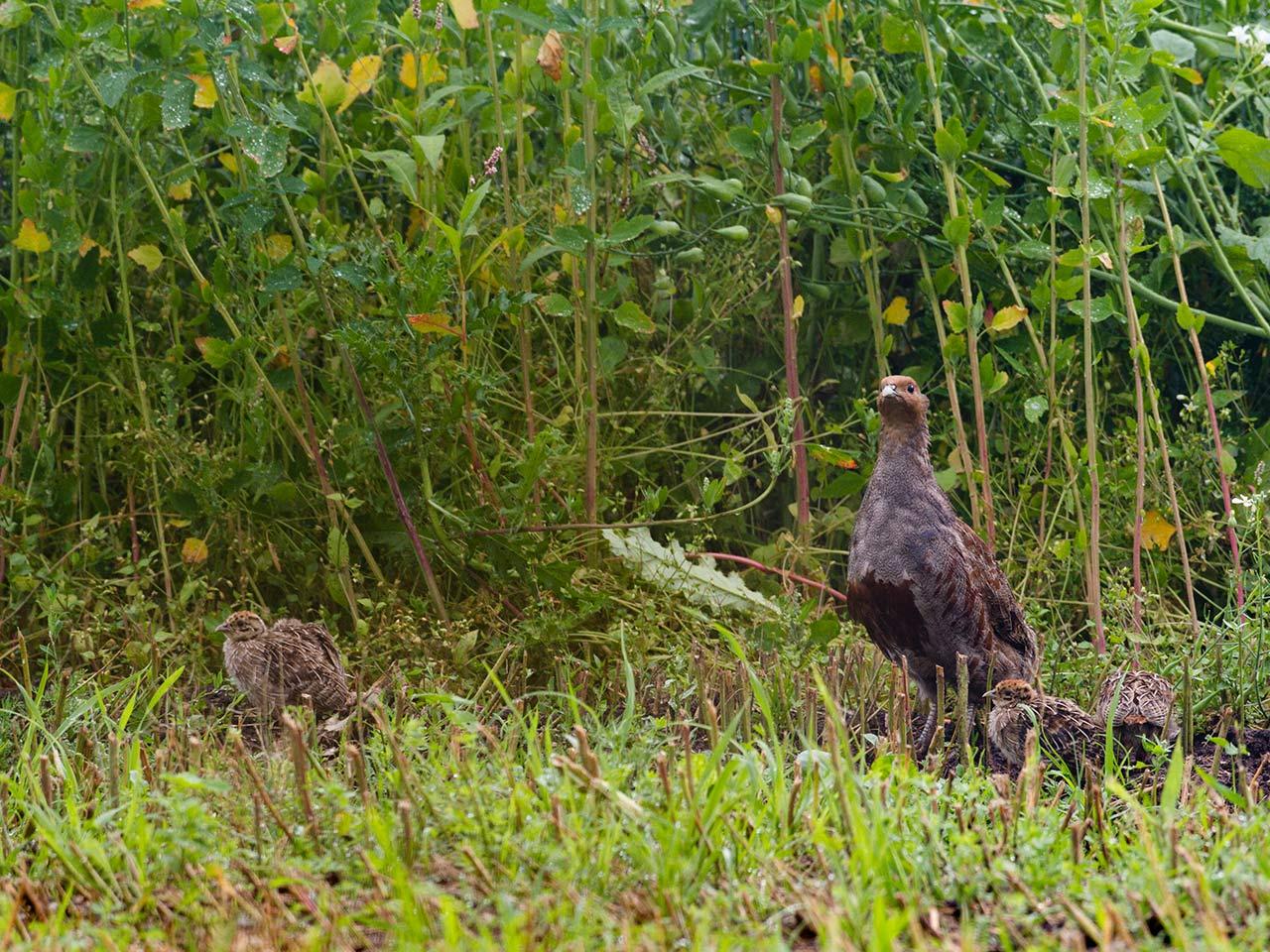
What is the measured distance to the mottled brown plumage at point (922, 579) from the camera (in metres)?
3.70

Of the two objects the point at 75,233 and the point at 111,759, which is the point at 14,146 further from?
the point at 111,759

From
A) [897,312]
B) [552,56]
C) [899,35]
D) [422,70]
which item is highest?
[899,35]

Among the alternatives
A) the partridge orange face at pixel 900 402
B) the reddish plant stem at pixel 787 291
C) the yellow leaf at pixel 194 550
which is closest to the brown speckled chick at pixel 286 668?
the yellow leaf at pixel 194 550

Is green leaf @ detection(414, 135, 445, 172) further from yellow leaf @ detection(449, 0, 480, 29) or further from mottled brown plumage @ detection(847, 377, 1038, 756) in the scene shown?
mottled brown plumage @ detection(847, 377, 1038, 756)

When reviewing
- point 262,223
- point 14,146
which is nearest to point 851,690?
point 262,223

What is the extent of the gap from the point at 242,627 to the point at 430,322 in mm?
965

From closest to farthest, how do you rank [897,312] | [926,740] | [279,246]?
[926,740] → [279,246] → [897,312]

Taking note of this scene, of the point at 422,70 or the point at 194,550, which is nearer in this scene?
the point at 422,70

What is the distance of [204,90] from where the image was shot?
4031mm

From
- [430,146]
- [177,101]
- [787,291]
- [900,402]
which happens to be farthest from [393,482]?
[900,402]

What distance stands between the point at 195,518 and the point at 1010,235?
2.77 metres

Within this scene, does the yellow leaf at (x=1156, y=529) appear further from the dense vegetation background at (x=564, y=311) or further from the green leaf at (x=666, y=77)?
the green leaf at (x=666, y=77)

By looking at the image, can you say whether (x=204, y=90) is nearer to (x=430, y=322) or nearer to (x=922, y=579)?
(x=430, y=322)

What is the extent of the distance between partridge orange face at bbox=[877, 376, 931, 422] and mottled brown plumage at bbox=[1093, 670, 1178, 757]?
822 mm
